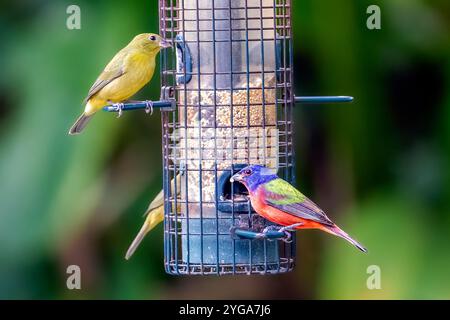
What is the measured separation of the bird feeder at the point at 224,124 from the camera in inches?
352

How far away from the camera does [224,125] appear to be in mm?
9000

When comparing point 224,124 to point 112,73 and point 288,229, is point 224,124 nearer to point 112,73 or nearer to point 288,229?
point 288,229

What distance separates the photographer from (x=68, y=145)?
11.0m

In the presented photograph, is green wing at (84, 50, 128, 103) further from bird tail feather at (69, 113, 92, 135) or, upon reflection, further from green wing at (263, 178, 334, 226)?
green wing at (263, 178, 334, 226)

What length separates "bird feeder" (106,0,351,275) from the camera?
8953mm

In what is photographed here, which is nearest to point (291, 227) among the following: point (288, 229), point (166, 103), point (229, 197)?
point (288, 229)

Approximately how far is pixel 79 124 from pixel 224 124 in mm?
1569

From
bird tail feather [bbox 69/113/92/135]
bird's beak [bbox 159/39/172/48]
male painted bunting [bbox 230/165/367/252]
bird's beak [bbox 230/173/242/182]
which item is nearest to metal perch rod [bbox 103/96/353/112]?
bird's beak [bbox 159/39/172/48]

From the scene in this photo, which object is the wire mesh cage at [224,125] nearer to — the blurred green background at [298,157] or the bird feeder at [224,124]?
the bird feeder at [224,124]

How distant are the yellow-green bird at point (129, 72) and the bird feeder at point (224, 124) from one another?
0.80ft

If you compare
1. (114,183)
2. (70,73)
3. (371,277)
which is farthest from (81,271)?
(371,277)

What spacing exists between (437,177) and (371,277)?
125 centimetres

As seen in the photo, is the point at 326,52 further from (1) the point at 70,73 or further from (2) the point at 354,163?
(1) the point at 70,73

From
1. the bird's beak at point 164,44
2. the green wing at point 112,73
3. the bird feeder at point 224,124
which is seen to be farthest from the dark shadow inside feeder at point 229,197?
the green wing at point 112,73
